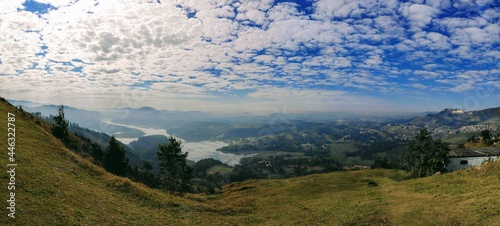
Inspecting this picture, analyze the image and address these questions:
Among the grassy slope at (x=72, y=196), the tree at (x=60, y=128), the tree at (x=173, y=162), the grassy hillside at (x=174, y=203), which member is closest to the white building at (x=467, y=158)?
the grassy hillside at (x=174, y=203)

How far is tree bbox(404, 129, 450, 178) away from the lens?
75562 millimetres

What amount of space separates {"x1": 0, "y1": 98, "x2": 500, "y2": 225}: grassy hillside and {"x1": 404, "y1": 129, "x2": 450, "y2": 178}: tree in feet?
91.9

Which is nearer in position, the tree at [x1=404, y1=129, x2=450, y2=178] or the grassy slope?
the grassy slope

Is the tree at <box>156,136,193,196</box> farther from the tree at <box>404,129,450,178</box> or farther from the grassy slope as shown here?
the tree at <box>404,129,450,178</box>

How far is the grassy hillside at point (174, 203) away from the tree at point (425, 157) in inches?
1103

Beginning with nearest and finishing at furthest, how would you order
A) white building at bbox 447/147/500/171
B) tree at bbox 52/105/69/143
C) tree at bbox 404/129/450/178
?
tree at bbox 52/105/69/143 < tree at bbox 404/129/450/178 < white building at bbox 447/147/500/171

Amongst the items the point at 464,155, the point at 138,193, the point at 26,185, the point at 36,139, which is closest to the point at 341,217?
the point at 138,193

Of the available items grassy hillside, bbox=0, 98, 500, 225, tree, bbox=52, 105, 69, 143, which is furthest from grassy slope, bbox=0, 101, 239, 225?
tree, bbox=52, 105, 69, 143

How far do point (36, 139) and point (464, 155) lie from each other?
121 metres

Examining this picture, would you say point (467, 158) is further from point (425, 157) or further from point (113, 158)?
point (113, 158)

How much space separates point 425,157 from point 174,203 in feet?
249

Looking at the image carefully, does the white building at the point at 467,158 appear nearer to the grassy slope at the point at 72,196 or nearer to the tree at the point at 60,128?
the grassy slope at the point at 72,196

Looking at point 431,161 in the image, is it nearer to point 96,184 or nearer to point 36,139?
point 96,184

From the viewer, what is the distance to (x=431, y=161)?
3012 inches
